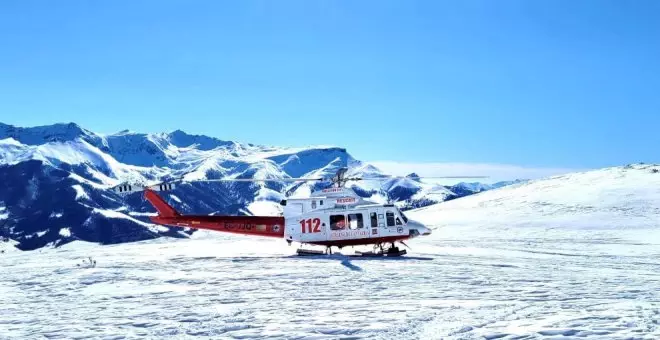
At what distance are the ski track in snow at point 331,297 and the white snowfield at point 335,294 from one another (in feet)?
0.13

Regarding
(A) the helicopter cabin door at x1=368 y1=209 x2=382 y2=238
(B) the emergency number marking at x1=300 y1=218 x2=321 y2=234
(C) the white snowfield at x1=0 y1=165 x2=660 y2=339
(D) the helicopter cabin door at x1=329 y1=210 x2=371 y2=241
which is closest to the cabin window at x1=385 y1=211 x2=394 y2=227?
(A) the helicopter cabin door at x1=368 y1=209 x2=382 y2=238

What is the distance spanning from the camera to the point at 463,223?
5347 centimetres

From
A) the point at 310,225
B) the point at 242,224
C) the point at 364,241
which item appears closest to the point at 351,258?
the point at 364,241

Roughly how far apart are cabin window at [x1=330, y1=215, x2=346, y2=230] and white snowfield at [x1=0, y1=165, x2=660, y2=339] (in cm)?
266

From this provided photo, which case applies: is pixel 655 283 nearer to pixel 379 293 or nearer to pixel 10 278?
pixel 379 293

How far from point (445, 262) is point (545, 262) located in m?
4.45

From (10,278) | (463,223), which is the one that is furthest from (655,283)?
(463,223)

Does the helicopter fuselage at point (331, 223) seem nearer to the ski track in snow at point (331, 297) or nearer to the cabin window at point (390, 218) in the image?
the cabin window at point (390, 218)

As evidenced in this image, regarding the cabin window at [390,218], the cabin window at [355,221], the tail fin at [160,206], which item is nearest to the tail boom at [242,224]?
the tail fin at [160,206]

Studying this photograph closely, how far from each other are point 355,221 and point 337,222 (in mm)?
893

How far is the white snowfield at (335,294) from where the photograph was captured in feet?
38.7

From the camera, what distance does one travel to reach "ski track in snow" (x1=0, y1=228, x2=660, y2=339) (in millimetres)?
11742

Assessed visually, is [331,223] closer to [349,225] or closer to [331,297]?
[349,225]

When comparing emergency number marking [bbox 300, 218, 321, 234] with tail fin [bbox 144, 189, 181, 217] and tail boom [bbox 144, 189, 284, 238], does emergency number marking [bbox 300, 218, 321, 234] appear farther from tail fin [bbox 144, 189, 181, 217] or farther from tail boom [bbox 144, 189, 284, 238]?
tail fin [bbox 144, 189, 181, 217]
